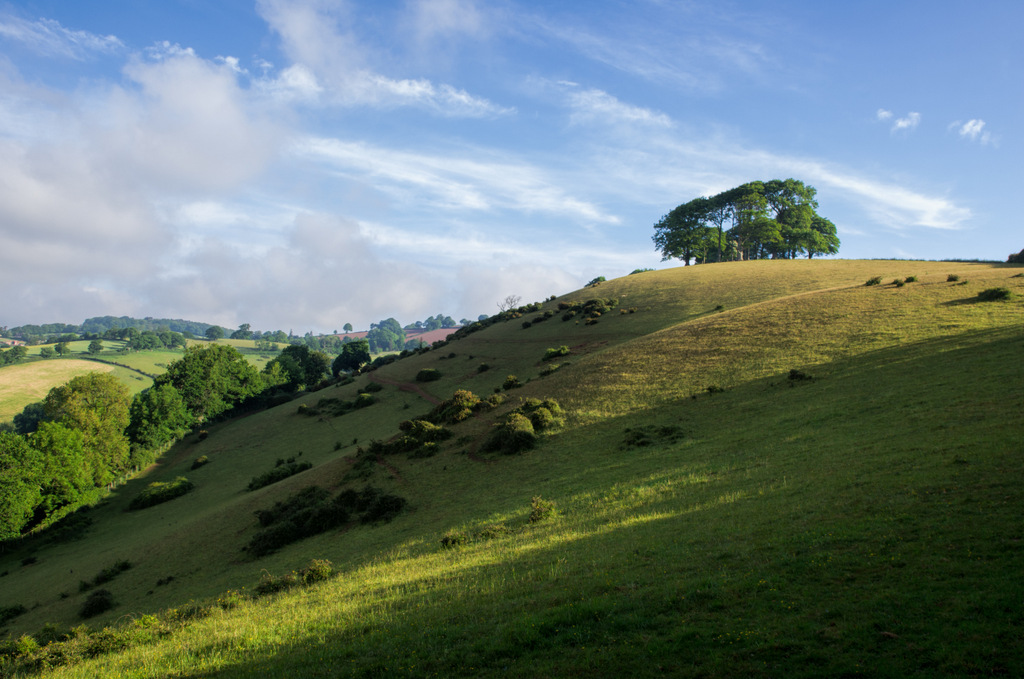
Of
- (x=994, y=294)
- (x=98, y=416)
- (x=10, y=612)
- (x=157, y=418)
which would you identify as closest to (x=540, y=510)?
(x=10, y=612)

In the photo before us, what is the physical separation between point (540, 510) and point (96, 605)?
25871 mm

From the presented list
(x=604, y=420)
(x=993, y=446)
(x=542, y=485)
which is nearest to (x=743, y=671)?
(x=993, y=446)

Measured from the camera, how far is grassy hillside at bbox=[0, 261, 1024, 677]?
10.3 m

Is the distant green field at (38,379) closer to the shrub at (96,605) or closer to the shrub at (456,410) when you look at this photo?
the shrub at (456,410)

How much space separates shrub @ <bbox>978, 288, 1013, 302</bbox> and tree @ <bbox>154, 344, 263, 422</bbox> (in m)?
111

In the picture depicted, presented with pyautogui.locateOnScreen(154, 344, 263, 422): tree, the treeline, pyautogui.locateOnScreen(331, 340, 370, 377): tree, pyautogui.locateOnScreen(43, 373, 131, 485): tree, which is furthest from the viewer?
pyautogui.locateOnScreen(331, 340, 370, 377): tree

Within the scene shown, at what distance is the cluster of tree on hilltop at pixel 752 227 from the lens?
115m

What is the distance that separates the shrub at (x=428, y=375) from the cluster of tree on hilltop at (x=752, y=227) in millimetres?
77495

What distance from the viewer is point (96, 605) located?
2808cm

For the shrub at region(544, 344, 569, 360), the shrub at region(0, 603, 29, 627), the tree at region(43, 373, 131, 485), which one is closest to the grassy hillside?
the shrub at region(0, 603, 29, 627)

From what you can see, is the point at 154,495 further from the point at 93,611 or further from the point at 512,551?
the point at 512,551

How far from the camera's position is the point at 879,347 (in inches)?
1452

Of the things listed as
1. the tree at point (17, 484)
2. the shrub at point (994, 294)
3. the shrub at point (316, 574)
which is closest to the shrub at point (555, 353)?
the shrub at point (994, 294)

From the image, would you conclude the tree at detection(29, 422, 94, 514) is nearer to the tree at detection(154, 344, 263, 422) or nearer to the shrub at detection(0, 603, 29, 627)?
the tree at detection(154, 344, 263, 422)
